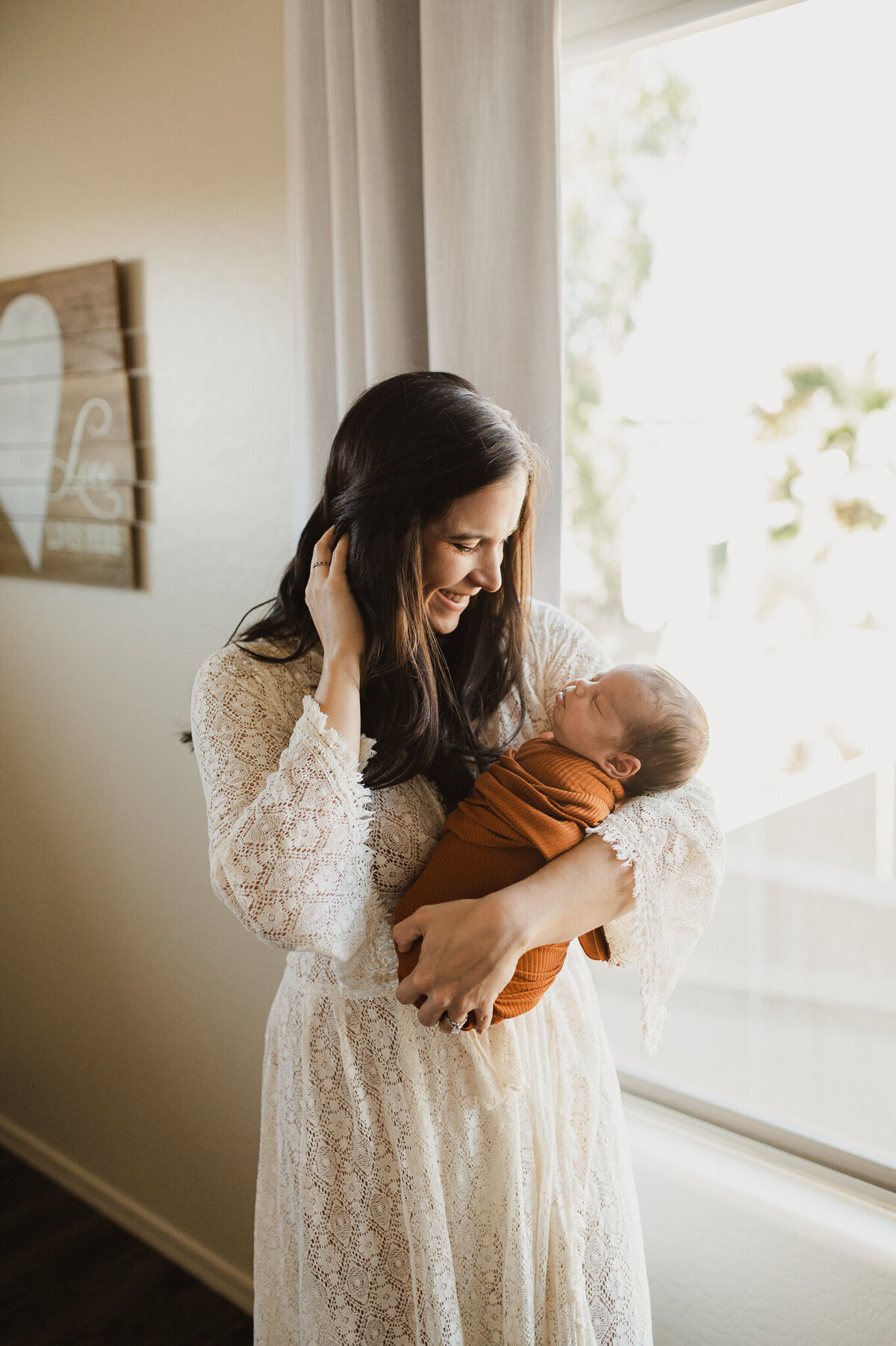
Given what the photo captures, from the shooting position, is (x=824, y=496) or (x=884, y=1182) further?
(x=824, y=496)

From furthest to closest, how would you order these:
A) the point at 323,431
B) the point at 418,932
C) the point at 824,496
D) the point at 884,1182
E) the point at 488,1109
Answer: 1. the point at 824,496
2. the point at 323,431
3. the point at 884,1182
4. the point at 488,1109
5. the point at 418,932

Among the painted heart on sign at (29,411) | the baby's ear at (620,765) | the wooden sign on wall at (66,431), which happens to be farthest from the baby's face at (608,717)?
the painted heart on sign at (29,411)

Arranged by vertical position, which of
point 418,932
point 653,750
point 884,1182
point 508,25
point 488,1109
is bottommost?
point 884,1182

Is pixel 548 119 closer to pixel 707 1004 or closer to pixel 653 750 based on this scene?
pixel 653 750

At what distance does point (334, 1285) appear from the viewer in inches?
48.8

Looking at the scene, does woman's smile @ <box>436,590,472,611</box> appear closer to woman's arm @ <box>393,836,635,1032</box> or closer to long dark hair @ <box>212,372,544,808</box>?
long dark hair @ <box>212,372,544,808</box>

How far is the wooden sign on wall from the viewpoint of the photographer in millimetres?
2146

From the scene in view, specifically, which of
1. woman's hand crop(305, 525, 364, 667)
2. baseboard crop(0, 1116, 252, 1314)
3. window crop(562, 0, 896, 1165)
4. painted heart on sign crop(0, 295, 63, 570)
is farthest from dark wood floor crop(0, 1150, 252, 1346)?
woman's hand crop(305, 525, 364, 667)

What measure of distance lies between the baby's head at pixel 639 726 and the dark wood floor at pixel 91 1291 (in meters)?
1.74

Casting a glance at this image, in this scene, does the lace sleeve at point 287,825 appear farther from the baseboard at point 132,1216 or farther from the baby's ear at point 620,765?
the baseboard at point 132,1216

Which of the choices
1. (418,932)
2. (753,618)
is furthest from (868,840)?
(418,932)

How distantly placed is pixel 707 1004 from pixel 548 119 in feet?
5.43

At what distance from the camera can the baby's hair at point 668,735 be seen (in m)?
1.21

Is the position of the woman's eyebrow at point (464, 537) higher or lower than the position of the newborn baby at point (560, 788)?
higher
